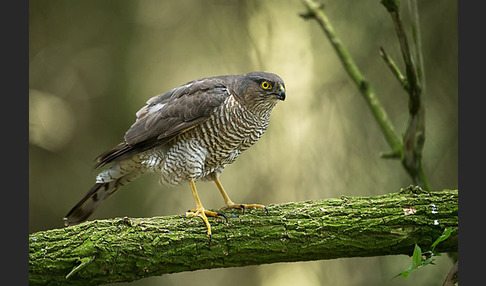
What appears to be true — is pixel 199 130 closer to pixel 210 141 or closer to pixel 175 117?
pixel 210 141

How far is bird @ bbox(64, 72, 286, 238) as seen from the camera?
4.05 metres

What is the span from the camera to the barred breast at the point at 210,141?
A: 405 cm

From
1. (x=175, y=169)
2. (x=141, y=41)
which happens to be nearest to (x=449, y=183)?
(x=175, y=169)

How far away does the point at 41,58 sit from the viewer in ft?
21.1

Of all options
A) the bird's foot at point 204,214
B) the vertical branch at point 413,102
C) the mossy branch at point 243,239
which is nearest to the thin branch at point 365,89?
the vertical branch at point 413,102

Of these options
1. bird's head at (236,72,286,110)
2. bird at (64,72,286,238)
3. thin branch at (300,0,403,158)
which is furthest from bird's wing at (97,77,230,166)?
thin branch at (300,0,403,158)

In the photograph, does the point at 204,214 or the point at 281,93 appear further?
the point at 281,93

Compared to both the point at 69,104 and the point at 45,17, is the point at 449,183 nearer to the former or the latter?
the point at 69,104

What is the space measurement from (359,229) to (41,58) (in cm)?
478

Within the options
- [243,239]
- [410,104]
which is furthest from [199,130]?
[410,104]

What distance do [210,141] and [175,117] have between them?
1.17 ft

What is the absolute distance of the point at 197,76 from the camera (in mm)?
6785

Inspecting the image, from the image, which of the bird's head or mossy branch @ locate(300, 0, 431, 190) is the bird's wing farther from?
mossy branch @ locate(300, 0, 431, 190)

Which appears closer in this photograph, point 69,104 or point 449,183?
point 449,183
